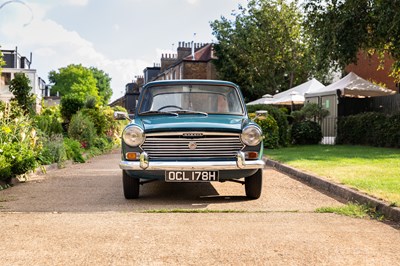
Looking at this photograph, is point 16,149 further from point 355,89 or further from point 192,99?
point 355,89

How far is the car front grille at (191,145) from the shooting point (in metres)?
6.82

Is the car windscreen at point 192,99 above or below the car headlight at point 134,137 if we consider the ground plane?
above

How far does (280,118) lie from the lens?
1894 cm

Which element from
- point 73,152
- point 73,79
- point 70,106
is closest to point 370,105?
point 73,152

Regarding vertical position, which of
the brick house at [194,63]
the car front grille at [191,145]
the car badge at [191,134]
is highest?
the brick house at [194,63]

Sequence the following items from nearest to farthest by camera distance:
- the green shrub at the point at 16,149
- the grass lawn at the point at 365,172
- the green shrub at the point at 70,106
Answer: the grass lawn at the point at 365,172 < the green shrub at the point at 16,149 < the green shrub at the point at 70,106

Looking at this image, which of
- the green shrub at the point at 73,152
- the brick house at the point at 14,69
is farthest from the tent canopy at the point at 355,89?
the brick house at the point at 14,69

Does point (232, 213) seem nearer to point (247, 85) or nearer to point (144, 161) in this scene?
point (144, 161)

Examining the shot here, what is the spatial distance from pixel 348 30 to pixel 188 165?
13867 millimetres

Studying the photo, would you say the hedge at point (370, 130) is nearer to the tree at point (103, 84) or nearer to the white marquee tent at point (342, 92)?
the white marquee tent at point (342, 92)

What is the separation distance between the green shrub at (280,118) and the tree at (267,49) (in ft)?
54.3

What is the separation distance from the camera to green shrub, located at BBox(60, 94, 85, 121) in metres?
24.0

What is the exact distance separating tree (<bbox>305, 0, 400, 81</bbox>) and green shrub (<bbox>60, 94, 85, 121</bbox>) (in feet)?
37.0

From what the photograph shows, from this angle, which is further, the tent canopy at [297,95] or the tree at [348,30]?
the tent canopy at [297,95]
